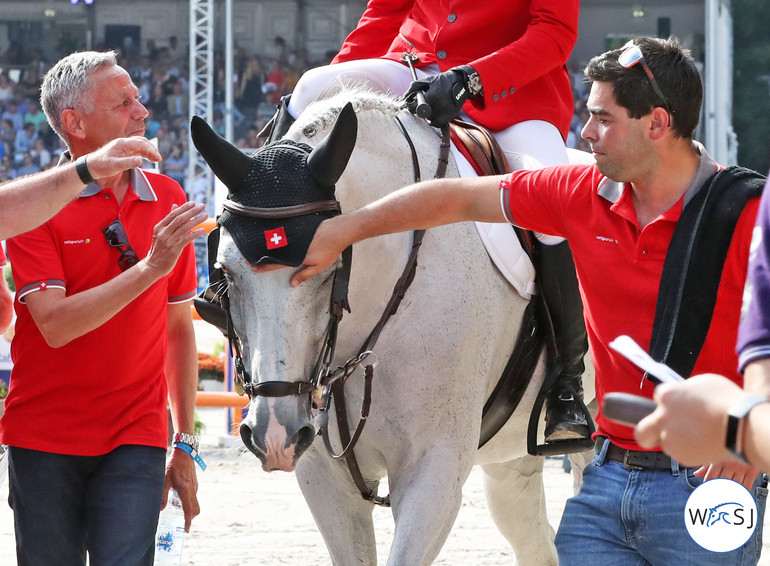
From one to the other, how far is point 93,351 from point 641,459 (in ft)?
5.31

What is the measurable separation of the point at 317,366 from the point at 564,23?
172 cm

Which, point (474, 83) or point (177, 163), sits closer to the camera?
point (474, 83)

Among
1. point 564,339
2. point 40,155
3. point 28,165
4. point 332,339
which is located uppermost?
point 332,339

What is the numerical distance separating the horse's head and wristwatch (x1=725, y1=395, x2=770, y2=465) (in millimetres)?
1577

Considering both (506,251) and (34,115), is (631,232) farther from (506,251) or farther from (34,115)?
(34,115)

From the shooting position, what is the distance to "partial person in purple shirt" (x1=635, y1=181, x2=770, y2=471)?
1.37 meters

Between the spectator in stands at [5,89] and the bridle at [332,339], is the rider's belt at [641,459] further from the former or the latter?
the spectator in stands at [5,89]

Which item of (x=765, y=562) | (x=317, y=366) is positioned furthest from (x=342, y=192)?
(x=765, y=562)

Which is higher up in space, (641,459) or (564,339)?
(641,459)

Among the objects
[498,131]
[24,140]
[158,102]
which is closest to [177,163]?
[158,102]

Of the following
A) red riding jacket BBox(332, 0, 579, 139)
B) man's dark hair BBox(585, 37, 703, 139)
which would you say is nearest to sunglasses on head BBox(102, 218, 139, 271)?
red riding jacket BBox(332, 0, 579, 139)

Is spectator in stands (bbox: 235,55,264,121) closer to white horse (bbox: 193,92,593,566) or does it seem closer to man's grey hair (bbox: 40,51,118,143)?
man's grey hair (bbox: 40,51,118,143)

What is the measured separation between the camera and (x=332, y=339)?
3.02 meters

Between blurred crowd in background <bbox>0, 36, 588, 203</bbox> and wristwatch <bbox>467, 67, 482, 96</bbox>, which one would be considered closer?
wristwatch <bbox>467, 67, 482, 96</bbox>
